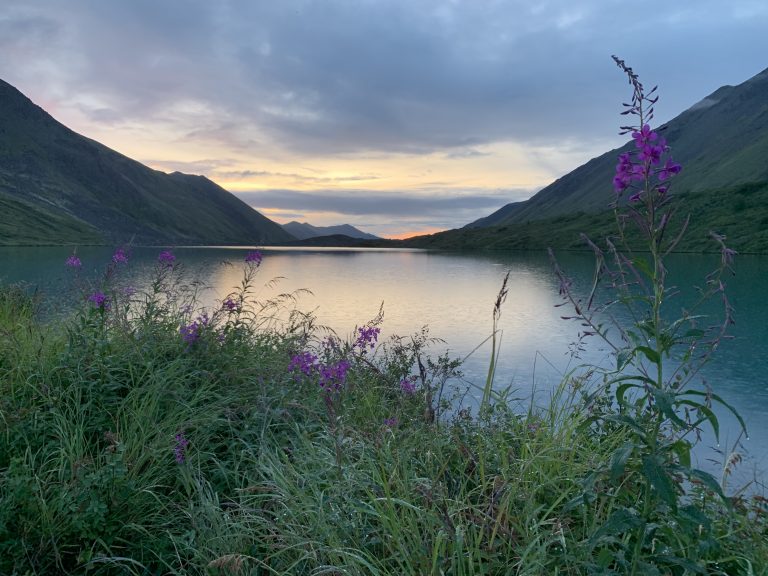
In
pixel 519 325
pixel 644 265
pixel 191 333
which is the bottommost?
pixel 519 325

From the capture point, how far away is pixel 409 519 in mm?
3391

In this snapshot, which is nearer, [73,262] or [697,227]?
[73,262]

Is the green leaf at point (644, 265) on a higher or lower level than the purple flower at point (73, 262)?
higher

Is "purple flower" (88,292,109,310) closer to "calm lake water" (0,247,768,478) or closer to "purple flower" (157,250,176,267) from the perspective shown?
"purple flower" (157,250,176,267)

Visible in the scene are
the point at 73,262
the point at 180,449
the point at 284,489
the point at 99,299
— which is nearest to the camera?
the point at 284,489

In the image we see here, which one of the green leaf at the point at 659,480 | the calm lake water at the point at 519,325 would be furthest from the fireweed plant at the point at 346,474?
the calm lake water at the point at 519,325

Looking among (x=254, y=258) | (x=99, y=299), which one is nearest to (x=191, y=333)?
(x=99, y=299)

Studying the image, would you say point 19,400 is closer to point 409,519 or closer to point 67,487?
point 67,487

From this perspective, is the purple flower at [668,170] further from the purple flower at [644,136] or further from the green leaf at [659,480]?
the green leaf at [659,480]

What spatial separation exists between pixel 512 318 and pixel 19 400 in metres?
26.4

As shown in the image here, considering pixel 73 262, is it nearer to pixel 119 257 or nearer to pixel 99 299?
pixel 119 257

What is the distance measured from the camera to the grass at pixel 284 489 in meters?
3.26

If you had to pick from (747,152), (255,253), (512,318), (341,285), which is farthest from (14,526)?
(747,152)

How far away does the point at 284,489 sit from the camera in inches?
161
